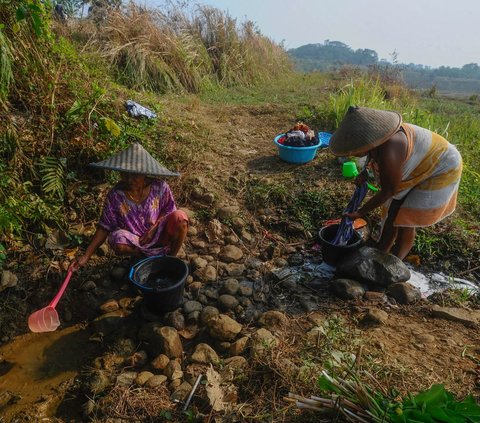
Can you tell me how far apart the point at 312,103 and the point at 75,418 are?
19.5 feet

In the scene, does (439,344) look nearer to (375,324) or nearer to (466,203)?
(375,324)

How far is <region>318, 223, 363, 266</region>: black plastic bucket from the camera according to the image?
8.86ft

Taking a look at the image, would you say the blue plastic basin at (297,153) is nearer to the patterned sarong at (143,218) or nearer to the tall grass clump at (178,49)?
the patterned sarong at (143,218)

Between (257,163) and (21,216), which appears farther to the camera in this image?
(257,163)

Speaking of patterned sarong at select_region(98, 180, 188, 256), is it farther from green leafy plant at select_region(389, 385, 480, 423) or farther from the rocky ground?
green leafy plant at select_region(389, 385, 480, 423)

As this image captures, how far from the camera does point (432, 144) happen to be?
8.00 feet

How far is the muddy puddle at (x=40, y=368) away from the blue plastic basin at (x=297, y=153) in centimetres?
277

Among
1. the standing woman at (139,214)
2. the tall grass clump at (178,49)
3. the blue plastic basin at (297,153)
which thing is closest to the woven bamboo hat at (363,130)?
the standing woman at (139,214)

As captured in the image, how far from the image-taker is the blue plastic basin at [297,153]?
13.1 ft

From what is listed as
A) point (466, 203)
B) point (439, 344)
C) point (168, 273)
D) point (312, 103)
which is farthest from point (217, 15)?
point (439, 344)

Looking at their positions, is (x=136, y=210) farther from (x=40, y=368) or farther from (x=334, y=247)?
(x=334, y=247)

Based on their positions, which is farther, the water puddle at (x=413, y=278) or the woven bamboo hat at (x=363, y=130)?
the water puddle at (x=413, y=278)

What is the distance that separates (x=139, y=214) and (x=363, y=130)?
162 centimetres

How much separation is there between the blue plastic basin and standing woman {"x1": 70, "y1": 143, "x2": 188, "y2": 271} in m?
1.89
